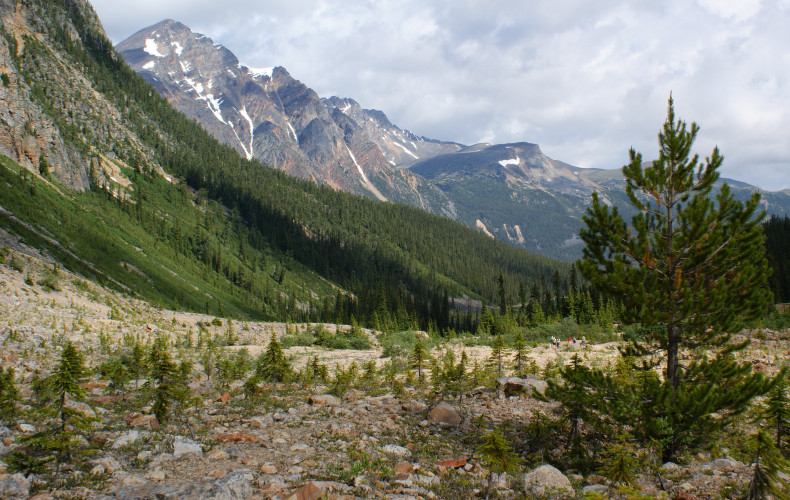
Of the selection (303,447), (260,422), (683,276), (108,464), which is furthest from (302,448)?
(683,276)

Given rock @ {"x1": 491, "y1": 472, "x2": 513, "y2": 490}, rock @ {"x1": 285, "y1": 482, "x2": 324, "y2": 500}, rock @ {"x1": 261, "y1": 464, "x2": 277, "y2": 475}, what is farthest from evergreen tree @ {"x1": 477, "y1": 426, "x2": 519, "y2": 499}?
rock @ {"x1": 261, "y1": 464, "x2": 277, "y2": 475}

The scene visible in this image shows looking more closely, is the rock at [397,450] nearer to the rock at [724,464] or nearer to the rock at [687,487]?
the rock at [687,487]

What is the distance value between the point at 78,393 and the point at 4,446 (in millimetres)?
2378

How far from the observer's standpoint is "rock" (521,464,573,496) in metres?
9.55

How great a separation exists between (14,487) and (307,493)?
5.40 metres

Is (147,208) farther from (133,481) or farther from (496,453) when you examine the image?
(496,453)

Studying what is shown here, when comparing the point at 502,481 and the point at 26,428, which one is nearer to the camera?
the point at 502,481

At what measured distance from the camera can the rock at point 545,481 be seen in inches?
376

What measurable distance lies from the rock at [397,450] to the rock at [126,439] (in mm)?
7021

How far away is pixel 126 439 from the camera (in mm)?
11258

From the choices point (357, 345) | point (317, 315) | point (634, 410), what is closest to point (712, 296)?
point (634, 410)

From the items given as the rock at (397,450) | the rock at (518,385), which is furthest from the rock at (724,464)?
the rock at (397,450)

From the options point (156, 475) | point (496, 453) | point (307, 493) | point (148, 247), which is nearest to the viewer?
point (307, 493)

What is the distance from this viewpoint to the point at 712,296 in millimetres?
10641
